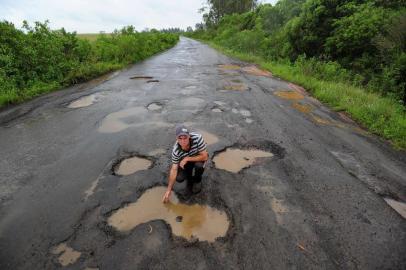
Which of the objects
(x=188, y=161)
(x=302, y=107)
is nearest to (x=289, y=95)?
(x=302, y=107)

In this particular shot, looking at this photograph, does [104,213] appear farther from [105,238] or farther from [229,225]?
[229,225]

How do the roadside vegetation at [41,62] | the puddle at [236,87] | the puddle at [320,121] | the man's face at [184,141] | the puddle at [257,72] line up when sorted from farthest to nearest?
the puddle at [257,72] < the puddle at [236,87] < the roadside vegetation at [41,62] < the puddle at [320,121] < the man's face at [184,141]

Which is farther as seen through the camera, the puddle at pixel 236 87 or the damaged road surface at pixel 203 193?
the puddle at pixel 236 87

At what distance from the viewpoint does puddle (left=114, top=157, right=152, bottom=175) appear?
14.3 feet

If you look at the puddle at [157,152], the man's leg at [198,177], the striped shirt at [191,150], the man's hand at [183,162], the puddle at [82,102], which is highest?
the striped shirt at [191,150]

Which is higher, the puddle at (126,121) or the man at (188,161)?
the man at (188,161)

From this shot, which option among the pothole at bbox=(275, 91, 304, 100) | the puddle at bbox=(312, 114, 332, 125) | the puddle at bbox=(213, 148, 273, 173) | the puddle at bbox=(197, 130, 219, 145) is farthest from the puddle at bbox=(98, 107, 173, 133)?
the pothole at bbox=(275, 91, 304, 100)

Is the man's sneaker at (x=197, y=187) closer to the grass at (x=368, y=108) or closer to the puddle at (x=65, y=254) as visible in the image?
the puddle at (x=65, y=254)

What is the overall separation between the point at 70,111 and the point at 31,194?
147 inches

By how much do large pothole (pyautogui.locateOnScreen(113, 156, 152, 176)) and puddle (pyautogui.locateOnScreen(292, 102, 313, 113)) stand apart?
4.61 metres

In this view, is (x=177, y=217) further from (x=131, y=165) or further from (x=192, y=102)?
(x=192, y=102)

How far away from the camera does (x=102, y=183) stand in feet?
13.2

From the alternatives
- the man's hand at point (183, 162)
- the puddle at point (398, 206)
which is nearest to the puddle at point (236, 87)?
the man's hand at point (183, 162)

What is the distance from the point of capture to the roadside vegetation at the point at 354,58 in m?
7.24
